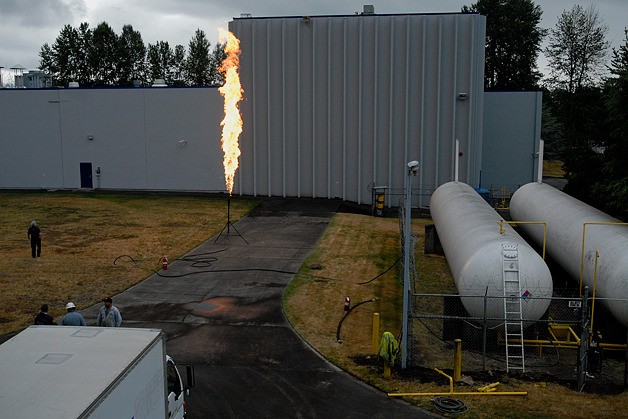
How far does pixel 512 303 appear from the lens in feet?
54.8

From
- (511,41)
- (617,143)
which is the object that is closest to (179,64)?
(511,41)

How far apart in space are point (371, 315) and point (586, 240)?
24.4ft

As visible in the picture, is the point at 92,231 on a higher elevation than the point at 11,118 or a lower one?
lower

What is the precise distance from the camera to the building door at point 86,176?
50422 millimetres

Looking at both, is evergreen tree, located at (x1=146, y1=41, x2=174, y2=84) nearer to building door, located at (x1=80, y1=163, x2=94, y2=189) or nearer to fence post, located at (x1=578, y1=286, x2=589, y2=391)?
building door, located at (x1=80, y1=163, x2=94, y2=189)

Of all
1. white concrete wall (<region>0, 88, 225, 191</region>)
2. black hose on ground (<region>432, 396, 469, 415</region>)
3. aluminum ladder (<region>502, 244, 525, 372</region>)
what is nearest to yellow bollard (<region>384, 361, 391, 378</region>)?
black hose on ground (<region>432, 396, 469, 415</region>)

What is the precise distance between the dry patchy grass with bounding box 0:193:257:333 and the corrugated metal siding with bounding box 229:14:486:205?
5.55 metres

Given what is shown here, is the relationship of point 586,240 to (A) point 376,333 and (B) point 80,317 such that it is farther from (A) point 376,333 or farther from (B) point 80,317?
(B) point 80,317

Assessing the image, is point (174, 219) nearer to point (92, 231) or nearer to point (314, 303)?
point (92, 231)

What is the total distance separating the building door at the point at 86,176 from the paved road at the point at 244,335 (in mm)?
23041

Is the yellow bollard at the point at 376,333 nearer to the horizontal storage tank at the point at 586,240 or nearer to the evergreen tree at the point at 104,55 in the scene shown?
the horizontal storage tank at the point at 586,240

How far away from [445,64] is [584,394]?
31.0 meters

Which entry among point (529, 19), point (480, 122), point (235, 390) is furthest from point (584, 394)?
point (529, 19)

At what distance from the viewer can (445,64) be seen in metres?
42.4
